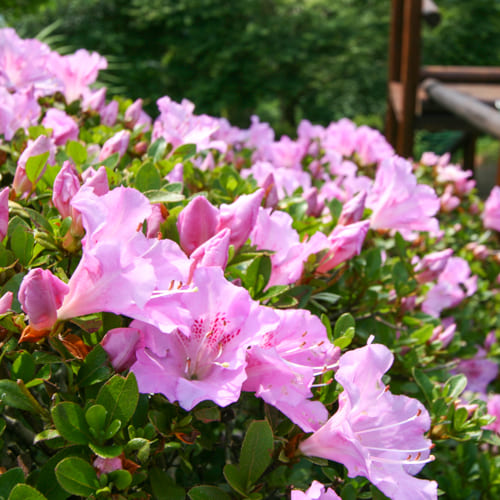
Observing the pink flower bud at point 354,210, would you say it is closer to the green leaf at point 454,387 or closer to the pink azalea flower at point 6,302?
the green leaf at point 454,387

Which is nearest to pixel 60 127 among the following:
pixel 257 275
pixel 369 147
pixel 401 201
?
pixel 257 275

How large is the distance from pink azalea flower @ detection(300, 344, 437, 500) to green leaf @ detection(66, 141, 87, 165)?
733mm

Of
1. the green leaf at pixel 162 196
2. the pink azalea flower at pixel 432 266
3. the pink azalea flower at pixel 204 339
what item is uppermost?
the green leaf at pixel 162 196

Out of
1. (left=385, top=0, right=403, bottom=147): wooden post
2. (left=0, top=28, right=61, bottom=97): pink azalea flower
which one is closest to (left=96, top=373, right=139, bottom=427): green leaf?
(left=0, top=28, right=61, bottom=97): pink azalea flower

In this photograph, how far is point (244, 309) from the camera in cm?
73

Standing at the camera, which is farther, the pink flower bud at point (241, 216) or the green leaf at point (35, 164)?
the green leaf at point (35, 164)

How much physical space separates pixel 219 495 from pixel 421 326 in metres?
0.79

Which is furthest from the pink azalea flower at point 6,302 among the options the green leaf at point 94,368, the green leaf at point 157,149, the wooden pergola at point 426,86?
the wooden pergola at point 426,86

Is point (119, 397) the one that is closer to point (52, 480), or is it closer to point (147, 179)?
point (52, 480)

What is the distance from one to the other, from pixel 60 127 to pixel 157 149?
23cm

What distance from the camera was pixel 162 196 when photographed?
94cm

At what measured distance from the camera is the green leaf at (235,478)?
2.50ft

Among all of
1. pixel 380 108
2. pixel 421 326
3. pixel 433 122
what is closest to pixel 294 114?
pixel 380 108

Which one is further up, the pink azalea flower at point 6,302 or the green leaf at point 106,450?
the pink azalea flower at point 6,302
